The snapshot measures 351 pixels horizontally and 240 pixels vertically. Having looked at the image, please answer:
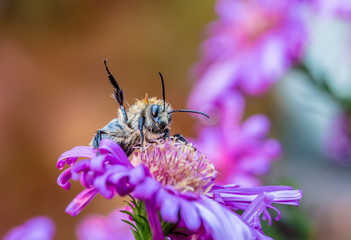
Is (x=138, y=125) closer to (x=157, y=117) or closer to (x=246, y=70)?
(x=157, y=117)

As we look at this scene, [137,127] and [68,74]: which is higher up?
[68,74]

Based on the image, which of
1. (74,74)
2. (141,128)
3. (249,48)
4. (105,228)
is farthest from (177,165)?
(74,74)

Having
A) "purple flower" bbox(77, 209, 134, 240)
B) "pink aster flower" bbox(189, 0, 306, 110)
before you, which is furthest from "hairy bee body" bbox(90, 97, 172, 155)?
"pink aster flower" bbox(189, 0, 306, 110)

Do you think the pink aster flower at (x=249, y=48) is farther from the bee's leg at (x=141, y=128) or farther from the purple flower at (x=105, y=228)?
the bee's leg at (x=141, y=128)

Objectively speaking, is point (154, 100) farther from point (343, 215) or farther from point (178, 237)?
point (343, 215)

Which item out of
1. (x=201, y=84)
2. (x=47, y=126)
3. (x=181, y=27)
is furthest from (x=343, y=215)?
(x=47, y=126)
